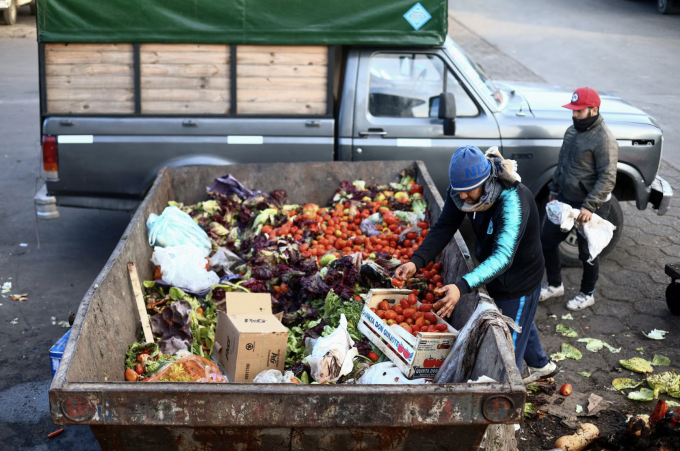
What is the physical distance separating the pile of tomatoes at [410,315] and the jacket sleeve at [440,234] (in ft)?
0.96

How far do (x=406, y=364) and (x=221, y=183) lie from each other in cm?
361

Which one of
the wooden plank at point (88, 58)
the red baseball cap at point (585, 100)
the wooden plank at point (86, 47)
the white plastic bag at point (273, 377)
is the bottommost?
the white plastic bag at point (273, 377)

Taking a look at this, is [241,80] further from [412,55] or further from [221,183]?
[412,55]

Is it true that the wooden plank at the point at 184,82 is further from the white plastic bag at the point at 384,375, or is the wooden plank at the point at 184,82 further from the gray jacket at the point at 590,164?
the white plastic bag at the point at 384,375

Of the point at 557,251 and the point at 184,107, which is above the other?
the point at 184,107

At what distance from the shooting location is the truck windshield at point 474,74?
271 inches

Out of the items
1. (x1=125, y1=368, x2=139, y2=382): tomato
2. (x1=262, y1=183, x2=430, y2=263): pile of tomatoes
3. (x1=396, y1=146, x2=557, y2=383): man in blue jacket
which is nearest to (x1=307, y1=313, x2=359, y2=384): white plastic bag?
(x1=396, y1=146, x2=557, y2=383): man in blue jacket

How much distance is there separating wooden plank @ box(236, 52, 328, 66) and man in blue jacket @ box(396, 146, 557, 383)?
9.38ft

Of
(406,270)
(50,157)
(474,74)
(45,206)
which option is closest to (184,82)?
(50,157)

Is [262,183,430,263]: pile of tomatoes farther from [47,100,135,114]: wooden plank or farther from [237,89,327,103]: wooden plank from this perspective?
[47,100,135,114]: wooden plank

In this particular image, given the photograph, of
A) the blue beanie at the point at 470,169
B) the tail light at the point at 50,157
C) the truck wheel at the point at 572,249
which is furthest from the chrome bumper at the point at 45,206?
the truck wheel at the point at 572,249

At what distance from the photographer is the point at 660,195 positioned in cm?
705

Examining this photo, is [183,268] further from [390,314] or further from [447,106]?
[447,106]

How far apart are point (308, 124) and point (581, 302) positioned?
3.48 meters
